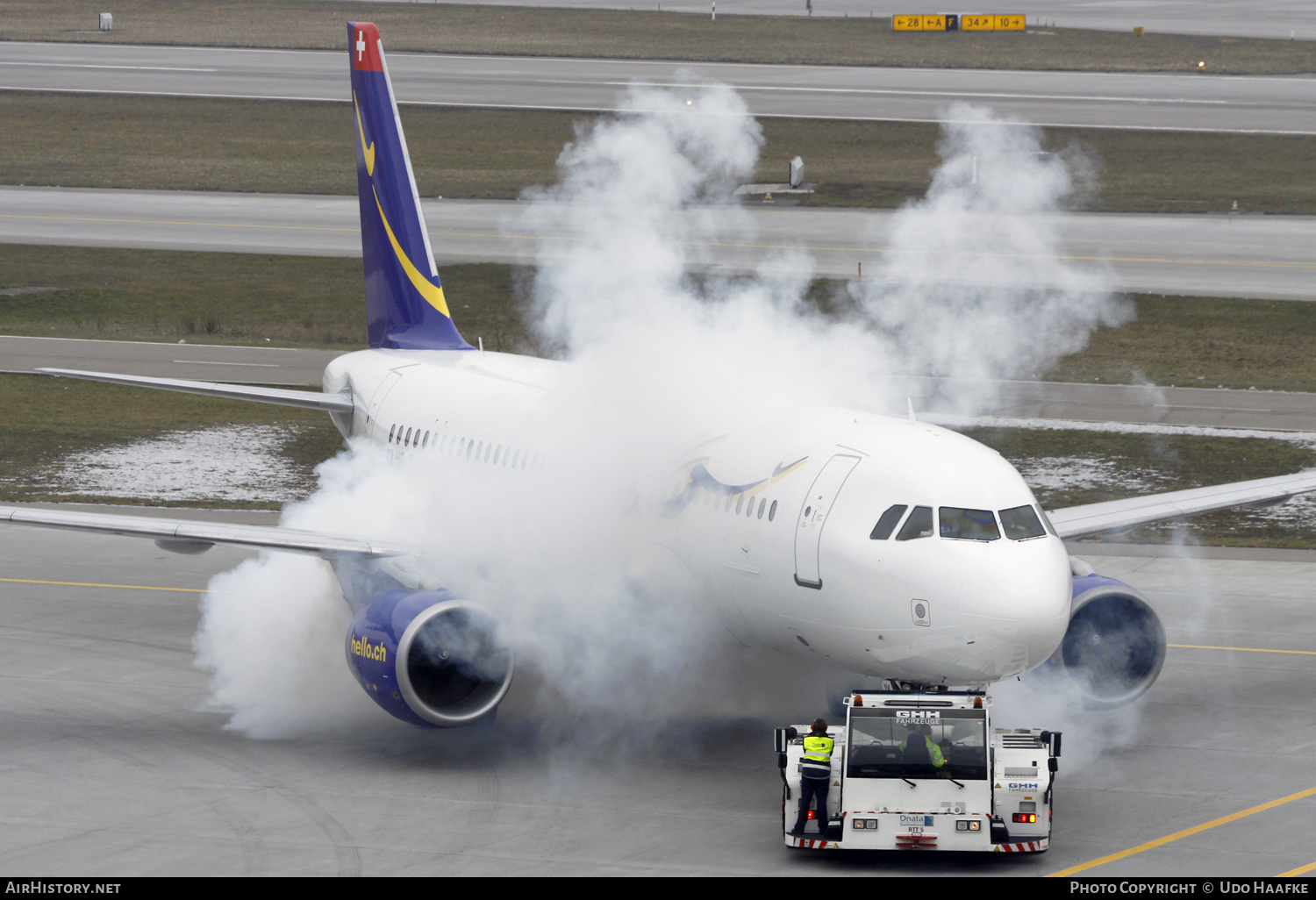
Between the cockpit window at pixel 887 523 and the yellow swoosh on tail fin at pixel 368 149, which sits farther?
the yellow swoosh on tail fin at pixel 368 149

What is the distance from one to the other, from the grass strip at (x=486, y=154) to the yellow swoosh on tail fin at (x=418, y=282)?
41986 mm

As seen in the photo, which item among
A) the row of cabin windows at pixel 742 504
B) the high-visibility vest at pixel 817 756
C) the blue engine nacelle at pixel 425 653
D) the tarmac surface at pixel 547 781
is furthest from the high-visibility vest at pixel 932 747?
the blue engine nacelle at pixel 425 653

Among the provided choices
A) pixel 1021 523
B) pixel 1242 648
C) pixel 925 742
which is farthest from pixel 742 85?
pixel 925 742

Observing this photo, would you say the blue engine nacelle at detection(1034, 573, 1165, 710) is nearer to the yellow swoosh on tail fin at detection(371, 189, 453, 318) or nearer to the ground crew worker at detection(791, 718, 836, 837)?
the ground crew worker at detection(791, 718, 836, 837)

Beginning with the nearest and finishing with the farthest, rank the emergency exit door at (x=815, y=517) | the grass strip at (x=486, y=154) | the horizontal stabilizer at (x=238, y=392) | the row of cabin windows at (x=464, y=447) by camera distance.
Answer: the emergency exit door at (x=815, y=517)
the row of cabin windows at (x=464, y=447)
the horizontal stabilizer at (x=238, y=392)
the grass strip at (x=486, y=154)

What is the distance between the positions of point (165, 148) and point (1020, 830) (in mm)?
80561

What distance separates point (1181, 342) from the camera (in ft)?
188

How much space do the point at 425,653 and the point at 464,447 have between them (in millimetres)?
6816

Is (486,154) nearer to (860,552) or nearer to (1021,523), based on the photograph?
(860,552)

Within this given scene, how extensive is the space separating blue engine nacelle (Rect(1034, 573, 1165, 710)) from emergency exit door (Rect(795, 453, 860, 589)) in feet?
17.6

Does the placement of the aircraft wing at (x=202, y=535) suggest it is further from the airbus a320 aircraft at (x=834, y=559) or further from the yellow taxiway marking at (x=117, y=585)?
the yellow taxiway marking at (x=117, y=585)

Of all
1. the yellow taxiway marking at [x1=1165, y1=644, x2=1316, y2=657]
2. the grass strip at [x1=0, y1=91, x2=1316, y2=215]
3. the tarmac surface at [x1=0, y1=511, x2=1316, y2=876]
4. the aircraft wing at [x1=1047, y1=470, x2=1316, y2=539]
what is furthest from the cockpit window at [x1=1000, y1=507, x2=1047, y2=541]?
the grass strip at [x1=0, y1=91, x2=1316, y2=215]

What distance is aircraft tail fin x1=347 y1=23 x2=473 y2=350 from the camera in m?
37.3

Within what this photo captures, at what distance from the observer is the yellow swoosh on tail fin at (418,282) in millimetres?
37281
